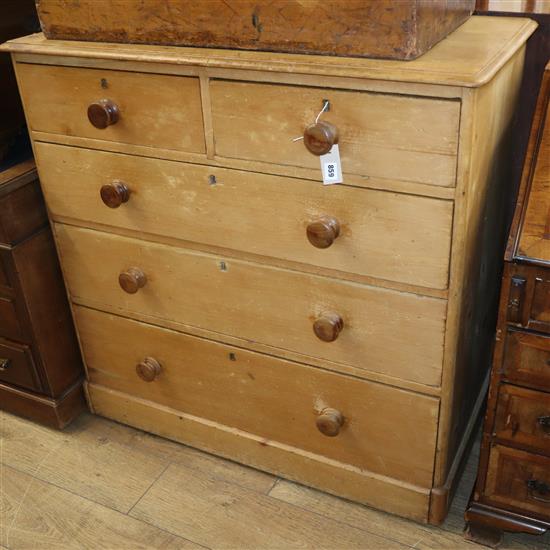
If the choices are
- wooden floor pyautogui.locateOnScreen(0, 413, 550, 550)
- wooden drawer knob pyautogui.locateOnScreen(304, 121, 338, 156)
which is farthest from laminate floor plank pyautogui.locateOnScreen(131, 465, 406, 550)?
wooden drawer knob pyautogui.locateOnScreen(304, 121, 338, 156)

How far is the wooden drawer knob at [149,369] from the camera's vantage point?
1.88 m

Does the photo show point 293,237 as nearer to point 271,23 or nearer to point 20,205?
point 271,23

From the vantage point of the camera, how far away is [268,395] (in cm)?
178

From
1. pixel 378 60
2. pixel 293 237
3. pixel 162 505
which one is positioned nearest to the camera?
pixel 378 60

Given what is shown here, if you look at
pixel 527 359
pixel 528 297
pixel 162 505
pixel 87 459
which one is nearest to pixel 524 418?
pixel 527 359

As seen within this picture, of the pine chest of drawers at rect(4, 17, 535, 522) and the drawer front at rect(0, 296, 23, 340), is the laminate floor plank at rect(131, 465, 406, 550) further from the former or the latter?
the drawer front at rect(0, 296, 23, 340)

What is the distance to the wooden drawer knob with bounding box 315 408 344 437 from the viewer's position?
1650 millimetres

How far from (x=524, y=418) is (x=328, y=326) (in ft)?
1.47

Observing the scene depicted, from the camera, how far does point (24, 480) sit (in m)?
1.94

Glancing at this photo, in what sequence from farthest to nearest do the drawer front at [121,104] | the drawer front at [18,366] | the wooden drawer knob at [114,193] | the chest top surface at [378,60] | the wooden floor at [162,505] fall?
the drawer front at [18,366] → the wooden floor at [162,505] → the wooden drawer knob at [114,193] → the drawer front at [121,104] → the chest top surface at [378,60]

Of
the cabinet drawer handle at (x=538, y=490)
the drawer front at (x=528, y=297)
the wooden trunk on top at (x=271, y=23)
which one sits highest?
the wooden trunk on top at (x=271, y=23)

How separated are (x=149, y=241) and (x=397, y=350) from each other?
2.11 ft

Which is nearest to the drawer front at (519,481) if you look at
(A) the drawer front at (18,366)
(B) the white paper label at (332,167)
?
(B) the white paper label at (332,167)

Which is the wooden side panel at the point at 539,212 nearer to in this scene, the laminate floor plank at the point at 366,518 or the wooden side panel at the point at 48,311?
the laminate floor plank at the point at 366,518
